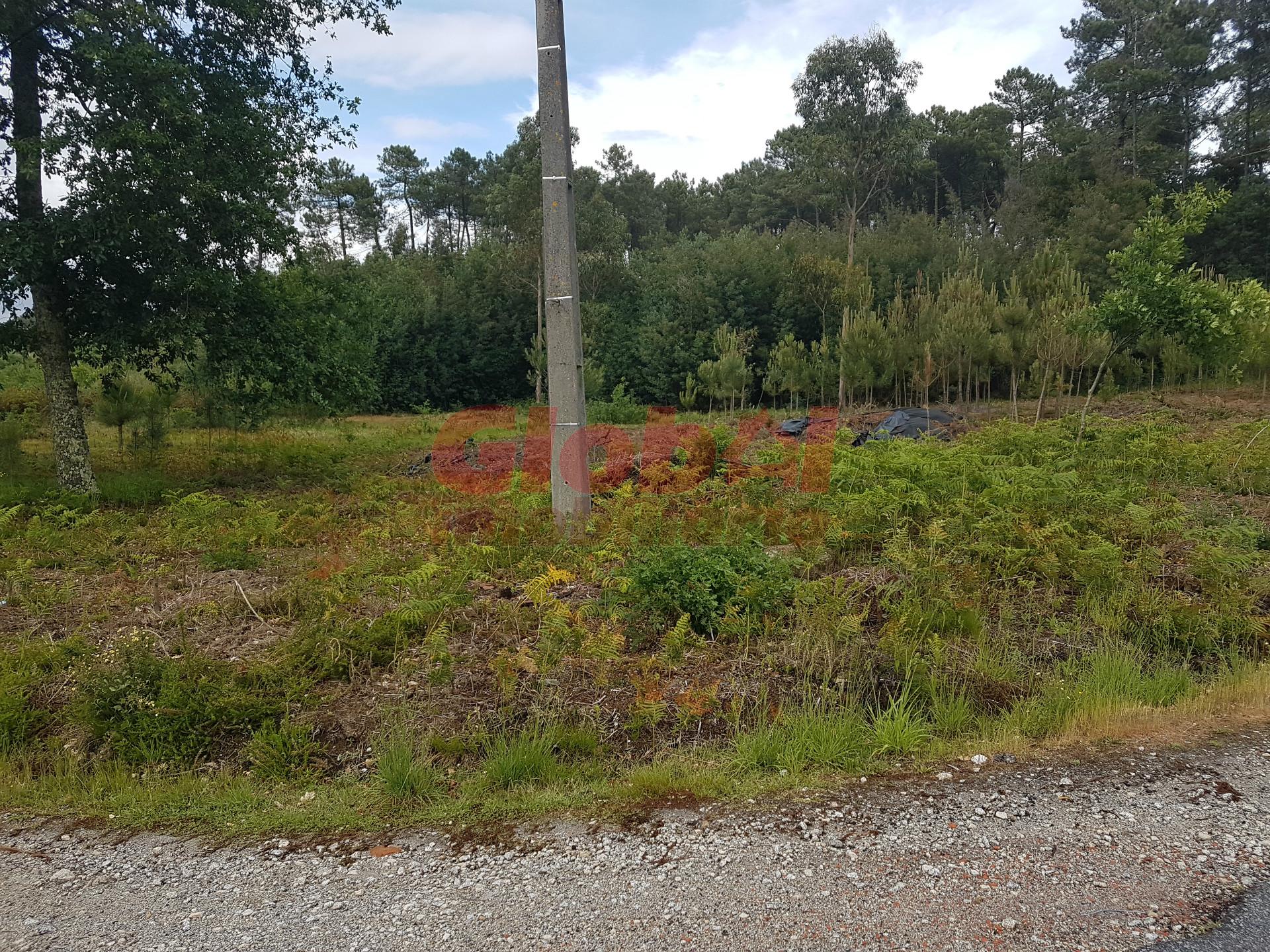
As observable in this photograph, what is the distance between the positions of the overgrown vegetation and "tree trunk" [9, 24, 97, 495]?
2383 millimetres

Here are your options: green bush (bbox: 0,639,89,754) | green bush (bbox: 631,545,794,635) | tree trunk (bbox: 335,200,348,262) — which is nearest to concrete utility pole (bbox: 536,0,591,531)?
green bush (bbox: 631,545,794,635)

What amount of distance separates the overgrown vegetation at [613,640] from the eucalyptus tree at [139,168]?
3.38 meters

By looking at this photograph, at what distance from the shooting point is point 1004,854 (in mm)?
2826

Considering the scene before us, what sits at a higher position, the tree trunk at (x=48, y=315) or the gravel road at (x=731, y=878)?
the tree trunk at (x=48, y=315)

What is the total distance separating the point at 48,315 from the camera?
402 inches

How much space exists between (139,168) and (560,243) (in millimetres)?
5740

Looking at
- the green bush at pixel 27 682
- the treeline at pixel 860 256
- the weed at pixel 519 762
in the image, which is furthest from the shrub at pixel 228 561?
the treeline at pixel 860 256

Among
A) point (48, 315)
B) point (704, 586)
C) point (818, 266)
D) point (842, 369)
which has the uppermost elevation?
point (818, 266)

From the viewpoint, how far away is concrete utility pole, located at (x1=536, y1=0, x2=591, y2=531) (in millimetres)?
6578

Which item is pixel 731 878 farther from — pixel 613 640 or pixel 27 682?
pixel 27 682

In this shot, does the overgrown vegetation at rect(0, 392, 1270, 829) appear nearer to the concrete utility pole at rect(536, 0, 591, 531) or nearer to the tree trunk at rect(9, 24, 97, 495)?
the concrete utility pole at rect(536, 0, 591, 531)

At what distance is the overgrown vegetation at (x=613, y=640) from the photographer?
3.61m

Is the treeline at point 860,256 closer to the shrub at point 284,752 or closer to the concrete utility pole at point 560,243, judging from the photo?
the concrete utility pole at point 560,243

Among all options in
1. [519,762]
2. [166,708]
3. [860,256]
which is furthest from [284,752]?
[860,256]
